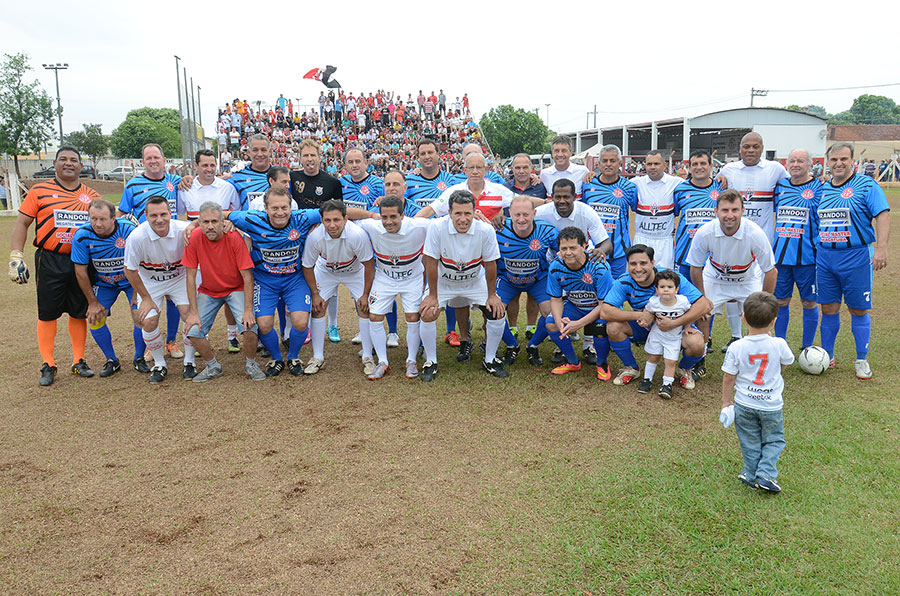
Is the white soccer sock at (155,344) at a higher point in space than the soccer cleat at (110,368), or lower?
higher

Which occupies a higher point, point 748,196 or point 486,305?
point 748,196

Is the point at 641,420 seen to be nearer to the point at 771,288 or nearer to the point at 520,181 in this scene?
the point at 771,288

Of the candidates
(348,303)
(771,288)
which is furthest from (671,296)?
(348,303)

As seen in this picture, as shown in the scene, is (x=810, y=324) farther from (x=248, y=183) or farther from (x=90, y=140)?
(x=90, y=140)

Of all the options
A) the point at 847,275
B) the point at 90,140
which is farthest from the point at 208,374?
the point at 90,140

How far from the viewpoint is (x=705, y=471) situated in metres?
3.91

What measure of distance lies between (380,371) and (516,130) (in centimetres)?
7275

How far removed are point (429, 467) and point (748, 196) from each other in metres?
4.97

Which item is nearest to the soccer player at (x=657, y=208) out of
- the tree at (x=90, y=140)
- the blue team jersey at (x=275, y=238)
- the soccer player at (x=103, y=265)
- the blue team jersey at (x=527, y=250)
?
the blue team jersey at (x=527, y=250)

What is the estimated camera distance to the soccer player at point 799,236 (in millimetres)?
6066

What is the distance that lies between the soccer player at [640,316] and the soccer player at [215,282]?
3.62 m

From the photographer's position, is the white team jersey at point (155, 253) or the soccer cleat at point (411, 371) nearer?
the white team jersey at point (155, 253)

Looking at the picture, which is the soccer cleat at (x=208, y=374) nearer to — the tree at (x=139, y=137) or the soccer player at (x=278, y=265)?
the soccer player at (x=278, y=265)

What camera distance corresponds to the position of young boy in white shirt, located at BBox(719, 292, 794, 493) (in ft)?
11.7
